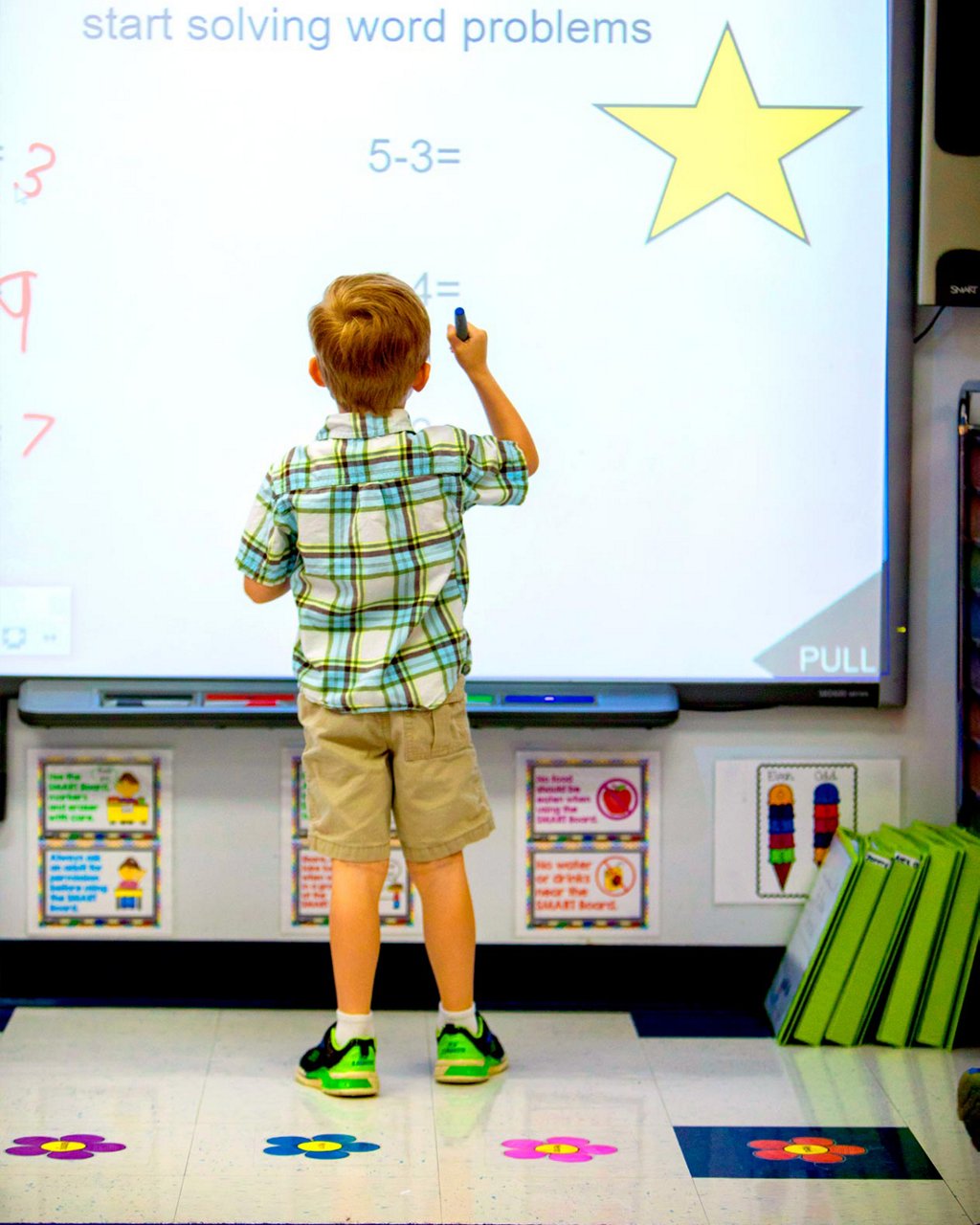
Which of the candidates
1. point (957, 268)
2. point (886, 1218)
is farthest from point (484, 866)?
point (957, 268)

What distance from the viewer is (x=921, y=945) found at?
249 cm

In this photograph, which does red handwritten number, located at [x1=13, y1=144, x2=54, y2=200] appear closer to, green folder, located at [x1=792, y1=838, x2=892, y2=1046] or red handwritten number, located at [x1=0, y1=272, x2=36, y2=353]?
red handwritten number, located at [x1=0, y1=272, x2=36, y2=353]

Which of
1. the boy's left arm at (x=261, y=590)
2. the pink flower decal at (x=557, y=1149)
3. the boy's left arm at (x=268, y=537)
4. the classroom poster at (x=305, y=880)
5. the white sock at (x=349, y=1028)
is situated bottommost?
the pink flower decal at (x=557, y=1149)

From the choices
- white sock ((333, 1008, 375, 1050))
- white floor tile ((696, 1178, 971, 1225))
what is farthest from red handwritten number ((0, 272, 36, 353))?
white floor tile ((696, 1178, 971, 1225))

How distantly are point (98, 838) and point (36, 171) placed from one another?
1154 millimetres

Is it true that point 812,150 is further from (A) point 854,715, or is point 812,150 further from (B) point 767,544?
(A) point 854,715

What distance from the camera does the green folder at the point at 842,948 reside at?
250 centimetres

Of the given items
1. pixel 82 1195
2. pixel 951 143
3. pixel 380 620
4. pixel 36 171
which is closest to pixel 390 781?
pixel 380 620

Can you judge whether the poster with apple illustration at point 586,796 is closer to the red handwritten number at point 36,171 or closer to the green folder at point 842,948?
the green folder at point 842,948

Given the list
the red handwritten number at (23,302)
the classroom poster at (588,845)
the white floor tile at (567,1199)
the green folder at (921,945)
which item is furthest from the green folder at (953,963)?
the red handwritten number at (23,302)

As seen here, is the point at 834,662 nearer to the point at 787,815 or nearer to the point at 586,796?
the point at 787,815

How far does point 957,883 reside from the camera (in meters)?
2.48

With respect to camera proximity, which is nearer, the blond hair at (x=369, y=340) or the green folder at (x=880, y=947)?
the blond hair at (x=369, y=340)

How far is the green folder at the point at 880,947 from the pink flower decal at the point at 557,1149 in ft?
2.01
